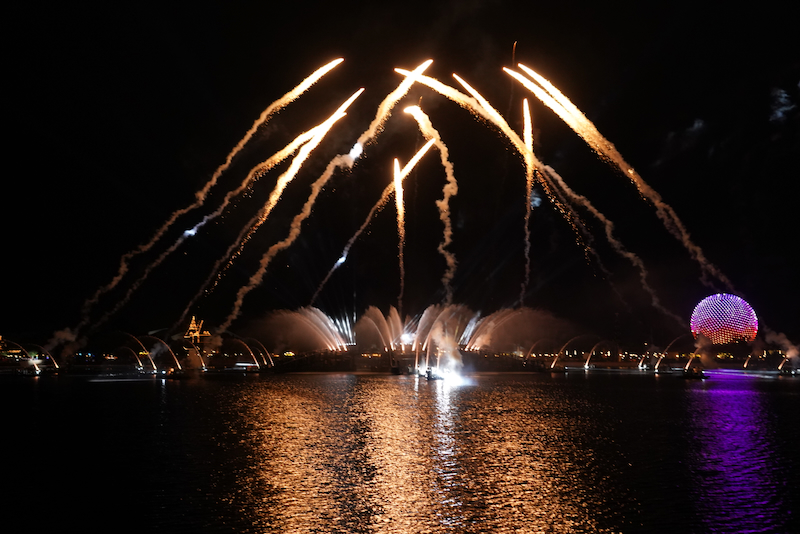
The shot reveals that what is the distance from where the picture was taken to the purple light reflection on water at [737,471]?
96.2ft

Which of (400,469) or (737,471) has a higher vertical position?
(400,469)

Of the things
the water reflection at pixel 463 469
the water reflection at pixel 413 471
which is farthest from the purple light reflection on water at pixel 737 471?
the water reflection at pixel 413 471

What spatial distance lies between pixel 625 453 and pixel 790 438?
1680 cm

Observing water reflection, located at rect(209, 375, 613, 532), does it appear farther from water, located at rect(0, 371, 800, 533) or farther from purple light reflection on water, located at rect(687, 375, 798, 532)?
purple light reflection on water, located at rect(687, 375, 798, 532)

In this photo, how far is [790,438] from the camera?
53.9m

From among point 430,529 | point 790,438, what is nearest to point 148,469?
point 430,529

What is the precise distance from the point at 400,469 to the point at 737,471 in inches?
733

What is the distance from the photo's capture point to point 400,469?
3919 cm

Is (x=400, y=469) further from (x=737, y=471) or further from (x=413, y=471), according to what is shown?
(x=737, y=471)

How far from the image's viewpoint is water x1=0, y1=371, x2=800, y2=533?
28953mm

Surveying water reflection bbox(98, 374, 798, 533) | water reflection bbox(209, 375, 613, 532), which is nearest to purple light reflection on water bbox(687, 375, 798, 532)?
water reflection bbox(98, 374, 798, 533)

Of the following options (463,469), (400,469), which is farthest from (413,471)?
(463,469)

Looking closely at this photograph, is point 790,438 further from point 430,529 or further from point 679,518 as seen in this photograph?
point 430,529

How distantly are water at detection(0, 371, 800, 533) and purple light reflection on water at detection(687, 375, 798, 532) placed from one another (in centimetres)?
13
